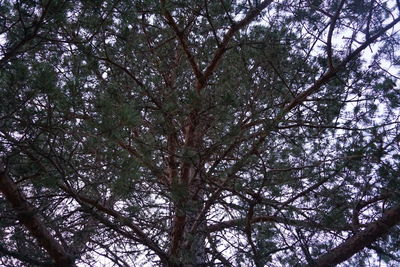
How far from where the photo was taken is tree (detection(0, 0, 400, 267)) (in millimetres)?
2857

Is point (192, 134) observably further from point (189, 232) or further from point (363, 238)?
point (363, 238)

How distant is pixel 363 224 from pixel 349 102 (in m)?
1.21

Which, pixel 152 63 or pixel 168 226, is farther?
pixel 152 63

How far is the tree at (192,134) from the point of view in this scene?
286 cm

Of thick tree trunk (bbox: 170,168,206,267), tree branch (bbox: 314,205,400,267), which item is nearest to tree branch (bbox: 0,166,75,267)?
thick tree trunk (bbox: 170,168,206,267)

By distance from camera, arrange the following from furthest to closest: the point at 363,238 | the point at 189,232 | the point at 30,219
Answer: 1. the point at 189,232
2. the point at 363,238
3. the point at 30,219

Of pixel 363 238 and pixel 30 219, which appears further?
pixel 363 238

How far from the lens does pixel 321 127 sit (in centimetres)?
420

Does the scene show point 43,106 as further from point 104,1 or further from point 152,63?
point 152,63

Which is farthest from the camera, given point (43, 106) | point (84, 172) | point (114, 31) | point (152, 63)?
point (152, 63)

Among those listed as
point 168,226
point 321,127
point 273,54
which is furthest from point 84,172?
point 321,127

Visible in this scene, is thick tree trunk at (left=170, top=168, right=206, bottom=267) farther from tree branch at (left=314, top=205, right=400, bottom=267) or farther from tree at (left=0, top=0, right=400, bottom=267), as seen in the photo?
tree branch at (left=314, top=205, right=400, bottom=267)

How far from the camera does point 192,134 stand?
4.03 metres

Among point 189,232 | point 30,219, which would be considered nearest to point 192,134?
point 189,232
